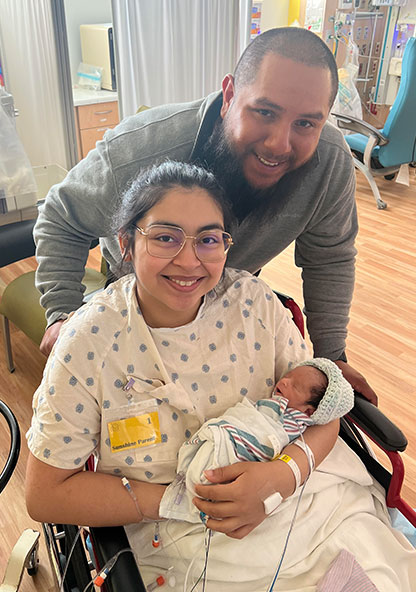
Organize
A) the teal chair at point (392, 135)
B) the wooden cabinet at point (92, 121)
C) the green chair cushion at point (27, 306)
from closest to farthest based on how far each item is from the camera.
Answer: the green chair cushion at point (27, 306), the teal chair at point (392, 135), the wooden cabinet at point (92, 121)

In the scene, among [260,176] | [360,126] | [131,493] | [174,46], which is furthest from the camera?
[360,126]

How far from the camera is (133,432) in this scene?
1055mm

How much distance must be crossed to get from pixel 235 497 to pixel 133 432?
241 millimetres

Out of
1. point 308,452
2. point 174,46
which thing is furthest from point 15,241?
point 174,46

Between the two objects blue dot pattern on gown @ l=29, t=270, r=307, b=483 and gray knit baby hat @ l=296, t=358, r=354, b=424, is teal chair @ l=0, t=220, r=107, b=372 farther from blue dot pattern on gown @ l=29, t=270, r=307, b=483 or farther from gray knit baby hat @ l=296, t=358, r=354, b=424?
gray knit baby hat @ l=296, t=358, r=354, b=424

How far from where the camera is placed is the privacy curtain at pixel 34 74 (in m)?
3.71

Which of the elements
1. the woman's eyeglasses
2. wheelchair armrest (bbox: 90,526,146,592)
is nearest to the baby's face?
the woman's eyeglasses

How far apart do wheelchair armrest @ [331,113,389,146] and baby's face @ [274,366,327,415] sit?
3.67 meters

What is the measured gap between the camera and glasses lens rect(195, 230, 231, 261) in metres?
1.05

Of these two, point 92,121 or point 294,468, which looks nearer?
point 294,468

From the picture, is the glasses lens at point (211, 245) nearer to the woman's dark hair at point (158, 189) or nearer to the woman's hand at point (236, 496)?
→ the woman's dark hair at point (158, 189)

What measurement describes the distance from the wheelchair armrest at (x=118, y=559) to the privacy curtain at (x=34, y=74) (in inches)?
145

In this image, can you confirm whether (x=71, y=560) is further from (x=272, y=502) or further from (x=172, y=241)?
(x=172, y=241)

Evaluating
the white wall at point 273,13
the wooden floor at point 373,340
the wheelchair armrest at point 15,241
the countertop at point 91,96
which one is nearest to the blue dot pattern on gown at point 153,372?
the wooden floor at point 373,340
